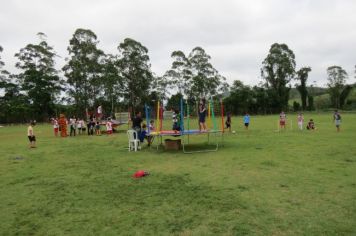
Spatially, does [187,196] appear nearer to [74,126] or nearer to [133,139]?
[133,139]

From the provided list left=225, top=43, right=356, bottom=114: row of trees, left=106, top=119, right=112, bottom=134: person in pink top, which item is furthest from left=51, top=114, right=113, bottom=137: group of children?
left=225, top=43, right=356, bottom=114: row of trees

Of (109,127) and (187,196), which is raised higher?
(109,127)

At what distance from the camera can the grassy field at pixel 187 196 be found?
5.16m

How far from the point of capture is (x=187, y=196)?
22.2ft

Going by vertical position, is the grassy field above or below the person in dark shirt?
below

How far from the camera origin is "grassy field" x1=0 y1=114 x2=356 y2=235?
16.9 feet

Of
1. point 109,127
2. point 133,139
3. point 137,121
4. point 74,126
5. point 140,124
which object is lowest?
point 133,139

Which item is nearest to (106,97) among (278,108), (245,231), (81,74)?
(81,74)

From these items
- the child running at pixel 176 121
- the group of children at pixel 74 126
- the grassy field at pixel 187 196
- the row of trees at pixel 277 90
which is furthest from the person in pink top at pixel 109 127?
the row of trees at pixel 277 90

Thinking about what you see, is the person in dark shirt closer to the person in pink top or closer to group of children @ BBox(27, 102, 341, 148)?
group of children @ BBox(27, 102, 341, 148)

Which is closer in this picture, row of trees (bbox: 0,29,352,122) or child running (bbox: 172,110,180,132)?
child running (bbox: 172,110,180,132)

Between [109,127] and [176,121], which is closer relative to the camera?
[176,121]

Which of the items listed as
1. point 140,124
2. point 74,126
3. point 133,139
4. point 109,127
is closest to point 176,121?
point 140,124

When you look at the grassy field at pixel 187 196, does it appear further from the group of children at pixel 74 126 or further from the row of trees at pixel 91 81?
the row of trees at pixel 91 81
